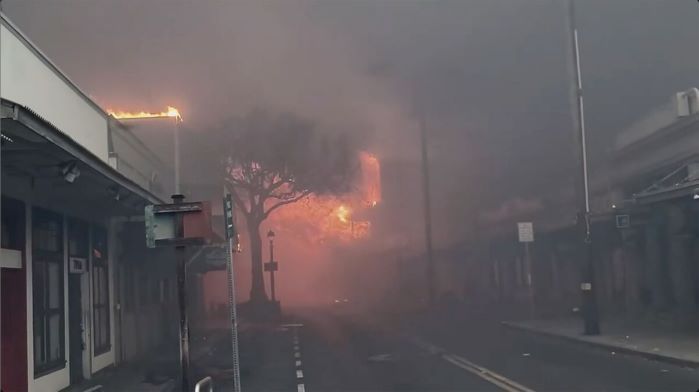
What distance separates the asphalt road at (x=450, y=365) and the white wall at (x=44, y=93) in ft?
13.2

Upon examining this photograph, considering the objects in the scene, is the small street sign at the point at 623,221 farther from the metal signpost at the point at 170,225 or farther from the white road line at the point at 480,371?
the metal signpost at the point at 170,225

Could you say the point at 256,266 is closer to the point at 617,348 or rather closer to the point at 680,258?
the point at 680,258

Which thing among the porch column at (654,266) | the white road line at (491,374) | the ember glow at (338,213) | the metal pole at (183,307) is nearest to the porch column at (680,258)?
the porch column at (654,266)

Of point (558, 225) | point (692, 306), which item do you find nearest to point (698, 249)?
point (692, 306)

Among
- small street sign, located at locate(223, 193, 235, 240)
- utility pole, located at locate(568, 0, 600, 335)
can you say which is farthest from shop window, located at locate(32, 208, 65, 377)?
utility pole, located at locate(568, 0, 600, 335)

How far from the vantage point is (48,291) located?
29.6ft

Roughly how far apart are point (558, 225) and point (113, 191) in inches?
534

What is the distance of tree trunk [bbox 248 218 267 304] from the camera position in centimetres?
2694

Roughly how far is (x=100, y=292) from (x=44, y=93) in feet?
11.7

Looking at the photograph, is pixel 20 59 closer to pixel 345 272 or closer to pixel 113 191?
pixel 113 191

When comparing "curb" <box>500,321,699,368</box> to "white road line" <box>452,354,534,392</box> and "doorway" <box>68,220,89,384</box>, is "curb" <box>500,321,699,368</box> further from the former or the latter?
"doorway" <box>68,220,89,384</box>

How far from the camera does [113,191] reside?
29.5 feet

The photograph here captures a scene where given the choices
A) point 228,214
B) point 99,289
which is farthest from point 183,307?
point 99,289

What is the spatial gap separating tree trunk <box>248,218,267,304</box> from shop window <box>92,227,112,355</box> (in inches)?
581
